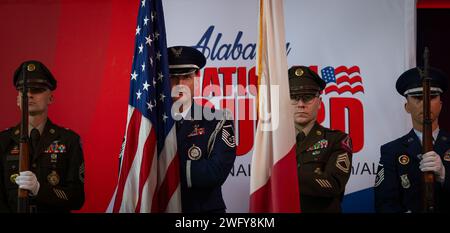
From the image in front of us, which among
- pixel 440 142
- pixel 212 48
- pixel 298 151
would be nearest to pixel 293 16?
pixel 212 48

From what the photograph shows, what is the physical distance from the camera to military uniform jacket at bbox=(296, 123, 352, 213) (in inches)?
213

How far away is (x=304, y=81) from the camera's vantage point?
5719 mm

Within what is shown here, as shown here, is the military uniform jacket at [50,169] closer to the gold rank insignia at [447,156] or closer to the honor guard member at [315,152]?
the honor guard member at [315,152]

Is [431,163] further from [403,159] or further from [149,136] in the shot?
[149,136]

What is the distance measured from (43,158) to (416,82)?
266 centimetres

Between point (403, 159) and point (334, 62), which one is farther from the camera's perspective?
point (334, 62)

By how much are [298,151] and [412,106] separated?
0.88 metres

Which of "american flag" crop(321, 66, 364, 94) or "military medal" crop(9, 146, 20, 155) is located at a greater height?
"american flag" crop(321, 66, 364, 94)

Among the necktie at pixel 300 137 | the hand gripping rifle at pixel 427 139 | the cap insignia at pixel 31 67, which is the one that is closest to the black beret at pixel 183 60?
the necktie at pixel 300 137

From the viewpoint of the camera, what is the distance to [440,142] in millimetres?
5582

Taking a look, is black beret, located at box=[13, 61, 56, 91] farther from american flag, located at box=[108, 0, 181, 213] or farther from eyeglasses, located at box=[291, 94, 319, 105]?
eyeglasses, located at box=[291, 94, 319, 105]

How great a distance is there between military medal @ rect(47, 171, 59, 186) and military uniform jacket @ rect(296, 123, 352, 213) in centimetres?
167

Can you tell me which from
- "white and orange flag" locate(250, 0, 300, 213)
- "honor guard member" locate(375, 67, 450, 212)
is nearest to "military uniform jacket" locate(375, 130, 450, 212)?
"honor guard member" locate(375, 67, 450, 212)

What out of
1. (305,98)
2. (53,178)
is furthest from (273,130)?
(53,178)
